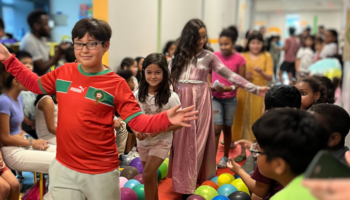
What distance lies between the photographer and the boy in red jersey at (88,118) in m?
2.03

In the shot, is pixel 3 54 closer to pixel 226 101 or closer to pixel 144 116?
pixel 144 116

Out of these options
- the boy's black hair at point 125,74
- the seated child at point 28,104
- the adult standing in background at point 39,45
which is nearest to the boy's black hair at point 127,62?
the boy's black hair at point 125,74

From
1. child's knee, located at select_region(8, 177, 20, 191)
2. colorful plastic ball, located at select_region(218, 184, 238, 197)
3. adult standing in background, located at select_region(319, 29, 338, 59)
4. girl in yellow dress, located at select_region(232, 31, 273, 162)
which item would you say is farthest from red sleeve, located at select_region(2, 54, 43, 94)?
adult standing in background, located at select_region(319, 29, 338, 59)

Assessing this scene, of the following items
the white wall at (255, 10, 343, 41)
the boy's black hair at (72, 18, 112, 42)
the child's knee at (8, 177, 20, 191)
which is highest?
the white wall at (255, 10, 343, 41)

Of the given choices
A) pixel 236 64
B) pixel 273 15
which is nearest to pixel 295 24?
pixel 273 15

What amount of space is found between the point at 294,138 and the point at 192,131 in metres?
2.13

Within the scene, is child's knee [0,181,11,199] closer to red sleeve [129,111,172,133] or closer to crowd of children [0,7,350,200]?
crowd of children [0,7,350,200]

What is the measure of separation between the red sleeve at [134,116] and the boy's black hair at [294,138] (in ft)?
2.14

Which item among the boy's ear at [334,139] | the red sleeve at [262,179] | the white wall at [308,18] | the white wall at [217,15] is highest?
the white wall at [308,18]

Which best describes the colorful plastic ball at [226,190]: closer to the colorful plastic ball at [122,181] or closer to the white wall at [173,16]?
the colorful plastic ball at [122,181]

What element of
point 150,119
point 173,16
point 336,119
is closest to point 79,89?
point 150,119

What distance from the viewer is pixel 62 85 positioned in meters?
2.09

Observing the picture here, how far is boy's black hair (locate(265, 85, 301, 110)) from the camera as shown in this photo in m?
2.52

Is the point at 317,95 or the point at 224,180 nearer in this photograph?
the point at 317,95
